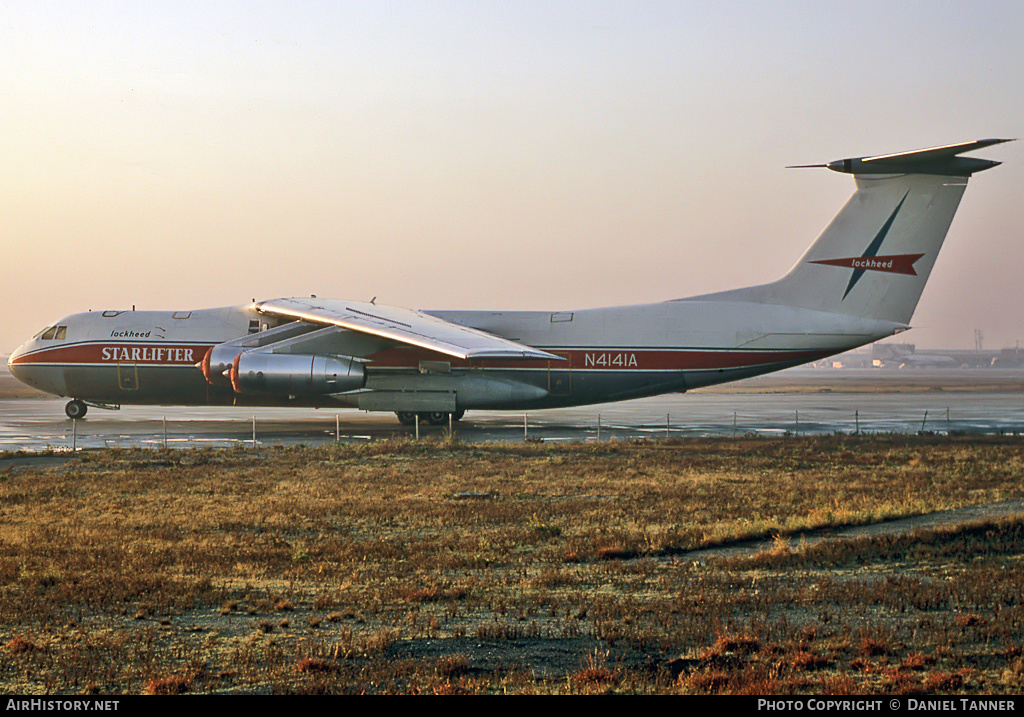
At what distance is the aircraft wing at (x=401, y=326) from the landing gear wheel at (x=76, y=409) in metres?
9.11

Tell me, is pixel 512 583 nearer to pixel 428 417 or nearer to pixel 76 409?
pixel 428 417

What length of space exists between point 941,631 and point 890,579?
5.29ft

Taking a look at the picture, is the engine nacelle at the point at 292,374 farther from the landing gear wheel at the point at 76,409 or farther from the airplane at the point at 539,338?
the landing gear wheel at the point at 76,409

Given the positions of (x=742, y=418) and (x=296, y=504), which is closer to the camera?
(x=296, y=504)

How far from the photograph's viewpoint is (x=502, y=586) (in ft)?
26.0

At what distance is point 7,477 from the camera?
1593 cm

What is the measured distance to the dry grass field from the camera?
555 centimetres

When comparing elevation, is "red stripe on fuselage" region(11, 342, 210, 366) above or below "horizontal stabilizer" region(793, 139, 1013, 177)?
below

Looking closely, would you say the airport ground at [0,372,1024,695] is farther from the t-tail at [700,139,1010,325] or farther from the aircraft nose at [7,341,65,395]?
the aircraft nose at [7,341,65,395]

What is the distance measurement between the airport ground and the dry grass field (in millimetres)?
31

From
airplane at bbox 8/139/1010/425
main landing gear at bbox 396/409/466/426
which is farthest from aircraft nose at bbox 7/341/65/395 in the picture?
main landing gear at bbox 396/409/466/426
